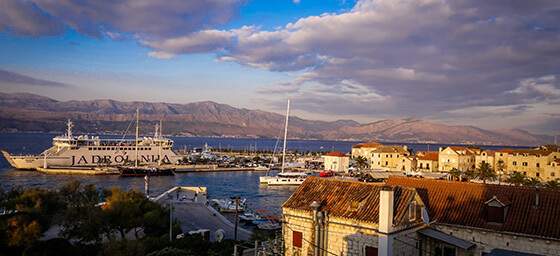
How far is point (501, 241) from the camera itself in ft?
46.1

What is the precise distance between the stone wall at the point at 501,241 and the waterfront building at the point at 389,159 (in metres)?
64.1

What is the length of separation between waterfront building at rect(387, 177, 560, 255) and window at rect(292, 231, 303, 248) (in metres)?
3.68

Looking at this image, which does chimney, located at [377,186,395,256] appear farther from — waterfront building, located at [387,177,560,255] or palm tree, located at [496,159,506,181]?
palm tree, located at [496,159,506,181]

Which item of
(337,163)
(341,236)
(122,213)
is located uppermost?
(341,236)

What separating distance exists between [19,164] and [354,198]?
73210mm

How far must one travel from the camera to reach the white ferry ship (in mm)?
73125

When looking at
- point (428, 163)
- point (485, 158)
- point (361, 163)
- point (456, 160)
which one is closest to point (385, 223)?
point (456, 160)

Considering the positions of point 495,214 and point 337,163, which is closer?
point 495,214

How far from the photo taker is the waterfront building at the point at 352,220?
12.3m

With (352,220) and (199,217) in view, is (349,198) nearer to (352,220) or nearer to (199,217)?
(352,220)

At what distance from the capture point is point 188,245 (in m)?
18.0

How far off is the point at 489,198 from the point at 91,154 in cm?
7795

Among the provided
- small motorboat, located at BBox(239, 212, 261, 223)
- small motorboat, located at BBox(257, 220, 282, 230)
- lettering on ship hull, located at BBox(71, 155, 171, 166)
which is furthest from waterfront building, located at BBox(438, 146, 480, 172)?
lettering on ship hull, located at BBox(71, 155, 171, 166)

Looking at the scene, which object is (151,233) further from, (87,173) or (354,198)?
(87,173)
